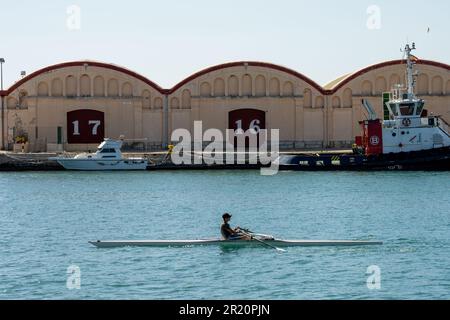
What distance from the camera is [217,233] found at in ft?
153

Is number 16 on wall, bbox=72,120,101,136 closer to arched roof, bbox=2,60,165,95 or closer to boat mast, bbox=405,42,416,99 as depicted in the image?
arched roof, bbox=2,60,165,95

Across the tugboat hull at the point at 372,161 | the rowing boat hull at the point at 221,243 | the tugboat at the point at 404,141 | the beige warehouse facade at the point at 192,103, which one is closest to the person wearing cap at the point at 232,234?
the rowing boat hull at the point at 221,243

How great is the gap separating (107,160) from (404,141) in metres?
26.2

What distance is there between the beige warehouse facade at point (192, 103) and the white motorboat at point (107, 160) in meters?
5.10

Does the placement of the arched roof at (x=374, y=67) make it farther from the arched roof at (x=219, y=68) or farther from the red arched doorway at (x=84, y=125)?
the red arched doorway at (x=84, y=125)

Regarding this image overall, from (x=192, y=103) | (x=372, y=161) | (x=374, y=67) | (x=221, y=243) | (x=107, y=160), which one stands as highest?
(x=374, y=67)

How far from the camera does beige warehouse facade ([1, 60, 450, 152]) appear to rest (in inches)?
3716

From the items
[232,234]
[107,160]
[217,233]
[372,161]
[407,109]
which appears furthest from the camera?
[107,160]

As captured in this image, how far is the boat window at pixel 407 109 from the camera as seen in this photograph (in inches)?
3152

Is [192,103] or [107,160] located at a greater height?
[192,103]

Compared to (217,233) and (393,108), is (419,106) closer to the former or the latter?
(393,108)

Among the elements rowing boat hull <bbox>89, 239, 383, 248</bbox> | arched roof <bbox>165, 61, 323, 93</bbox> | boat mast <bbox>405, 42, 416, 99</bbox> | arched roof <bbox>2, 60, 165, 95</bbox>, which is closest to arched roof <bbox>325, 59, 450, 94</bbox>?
arched roof <bbox>165, 61, 323, 93</bbox>

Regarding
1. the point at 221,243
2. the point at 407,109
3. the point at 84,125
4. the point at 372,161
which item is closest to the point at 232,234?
the point at 221,243

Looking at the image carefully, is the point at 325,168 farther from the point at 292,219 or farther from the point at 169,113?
the point at 292,219
